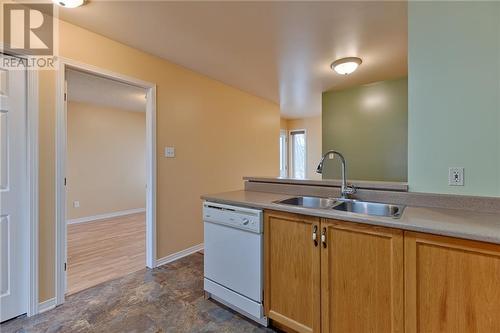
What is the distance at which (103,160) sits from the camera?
5.02 metres

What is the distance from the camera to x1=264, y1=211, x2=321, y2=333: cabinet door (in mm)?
1495

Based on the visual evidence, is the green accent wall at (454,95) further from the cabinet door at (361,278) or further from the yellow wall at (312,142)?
the yellow wall at (312,142)

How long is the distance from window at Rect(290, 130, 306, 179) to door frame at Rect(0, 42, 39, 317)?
605 centimetres

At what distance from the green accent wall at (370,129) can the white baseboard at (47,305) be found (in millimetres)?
4008

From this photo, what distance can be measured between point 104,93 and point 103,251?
100 inches

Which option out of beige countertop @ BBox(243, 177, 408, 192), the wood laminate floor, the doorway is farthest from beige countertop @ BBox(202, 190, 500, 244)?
the doorway

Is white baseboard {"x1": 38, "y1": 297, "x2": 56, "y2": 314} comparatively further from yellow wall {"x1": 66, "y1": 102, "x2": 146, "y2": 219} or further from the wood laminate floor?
yellow wall {"x1": 66, "y1": 102, "x2": 146, "y2": 219}

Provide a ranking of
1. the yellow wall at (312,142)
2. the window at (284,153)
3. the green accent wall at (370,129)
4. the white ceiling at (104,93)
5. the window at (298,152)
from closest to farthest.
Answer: the white ceiling at (104,93)
the green accent wall at (370,129)
the yellow wall at (312,142)
the window at (298,152)
the window at (284,153)

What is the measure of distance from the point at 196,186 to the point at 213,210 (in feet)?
4.53

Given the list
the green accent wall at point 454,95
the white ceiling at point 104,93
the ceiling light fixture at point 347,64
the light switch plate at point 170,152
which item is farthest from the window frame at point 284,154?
the green accent wall at point 454,95

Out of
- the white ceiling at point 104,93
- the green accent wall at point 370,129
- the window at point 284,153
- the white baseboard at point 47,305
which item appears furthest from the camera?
the window at point 284,153

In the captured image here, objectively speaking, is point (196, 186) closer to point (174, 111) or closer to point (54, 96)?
point (174, 111)

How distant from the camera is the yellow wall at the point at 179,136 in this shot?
1953 millimetres

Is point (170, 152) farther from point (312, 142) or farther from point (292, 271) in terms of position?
point (312, 142)
